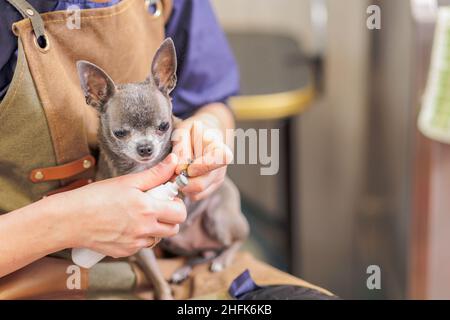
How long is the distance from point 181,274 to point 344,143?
3.18 feet

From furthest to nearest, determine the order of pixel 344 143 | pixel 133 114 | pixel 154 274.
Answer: pixel 344 143, pixel 154 274, pixel 133 114

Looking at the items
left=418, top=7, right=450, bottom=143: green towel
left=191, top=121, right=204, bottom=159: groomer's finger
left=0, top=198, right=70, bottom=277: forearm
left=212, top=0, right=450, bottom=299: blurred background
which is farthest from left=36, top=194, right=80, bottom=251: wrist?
left=418, top=7, right=450, bottom=143: green towel

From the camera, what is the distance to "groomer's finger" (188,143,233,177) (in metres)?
0.53

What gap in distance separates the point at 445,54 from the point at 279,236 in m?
0.47

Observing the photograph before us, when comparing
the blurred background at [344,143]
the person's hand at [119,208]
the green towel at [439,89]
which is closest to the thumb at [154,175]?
the person's hand at [119,208]

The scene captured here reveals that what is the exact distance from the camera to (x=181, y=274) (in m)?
0.64

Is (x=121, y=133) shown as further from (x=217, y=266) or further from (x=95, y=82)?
(x=217, y=266)

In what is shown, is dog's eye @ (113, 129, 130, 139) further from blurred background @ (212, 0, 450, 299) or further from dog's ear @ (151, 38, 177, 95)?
blurred background @ (212, 0, 450, 299)

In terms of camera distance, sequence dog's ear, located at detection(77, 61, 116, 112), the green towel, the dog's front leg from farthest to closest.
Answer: the green towel
the dog's front leg
dog's ear, located at detection(77, 61, 116, 112)

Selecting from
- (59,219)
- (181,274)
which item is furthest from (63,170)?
(181,274)

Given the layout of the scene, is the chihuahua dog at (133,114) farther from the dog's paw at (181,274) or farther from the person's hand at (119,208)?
the dog's paw at (181,274)

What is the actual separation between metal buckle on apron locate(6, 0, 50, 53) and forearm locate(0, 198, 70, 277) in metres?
0.12

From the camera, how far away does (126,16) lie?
1.78 feet

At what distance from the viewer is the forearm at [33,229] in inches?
20.7
